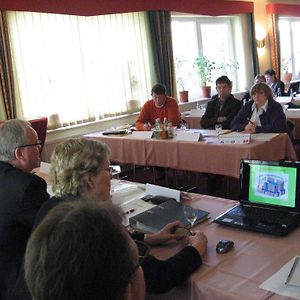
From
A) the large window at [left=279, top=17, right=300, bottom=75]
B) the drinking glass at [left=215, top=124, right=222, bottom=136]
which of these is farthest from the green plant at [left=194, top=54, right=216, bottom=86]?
the drinking glass at [left=215, top=124, right=222, bottom=136]

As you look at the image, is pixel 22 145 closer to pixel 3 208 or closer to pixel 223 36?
pixel 3 208

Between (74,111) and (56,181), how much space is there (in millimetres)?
3902

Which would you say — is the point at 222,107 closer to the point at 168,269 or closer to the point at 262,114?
the point at 262,114

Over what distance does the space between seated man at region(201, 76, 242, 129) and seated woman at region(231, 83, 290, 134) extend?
12.7 inches

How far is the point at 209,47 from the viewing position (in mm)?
7594

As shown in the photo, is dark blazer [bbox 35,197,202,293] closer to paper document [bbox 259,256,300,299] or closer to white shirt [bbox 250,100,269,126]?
paper document [bbox 259,256,300,299]

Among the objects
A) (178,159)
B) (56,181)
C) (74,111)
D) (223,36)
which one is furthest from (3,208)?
(223,36)

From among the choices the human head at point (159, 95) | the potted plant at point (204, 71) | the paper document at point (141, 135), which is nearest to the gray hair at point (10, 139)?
the paper document at point (141, 135)

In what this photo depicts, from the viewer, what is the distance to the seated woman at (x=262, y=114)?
3.96 meters

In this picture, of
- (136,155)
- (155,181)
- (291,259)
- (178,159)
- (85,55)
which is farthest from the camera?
(85,55)

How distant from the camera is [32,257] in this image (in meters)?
0.73

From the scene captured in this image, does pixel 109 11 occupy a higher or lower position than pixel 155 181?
higher

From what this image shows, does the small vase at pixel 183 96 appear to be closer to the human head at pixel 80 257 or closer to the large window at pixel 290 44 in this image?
the large window at pixel 290 44

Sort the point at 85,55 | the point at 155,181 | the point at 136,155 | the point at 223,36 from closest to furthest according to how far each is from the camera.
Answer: the point at 136,155 < the point at 155,181 < the point at 85,55 < the point at 223,36
